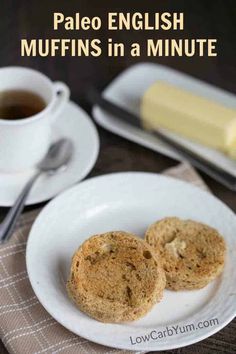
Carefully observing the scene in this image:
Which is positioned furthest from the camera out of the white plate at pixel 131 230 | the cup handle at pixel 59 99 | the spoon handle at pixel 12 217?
the cup handle at pixel 59 99

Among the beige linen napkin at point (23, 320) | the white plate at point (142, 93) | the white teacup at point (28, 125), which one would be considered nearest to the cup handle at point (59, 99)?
the white teacup at point (28, 125)

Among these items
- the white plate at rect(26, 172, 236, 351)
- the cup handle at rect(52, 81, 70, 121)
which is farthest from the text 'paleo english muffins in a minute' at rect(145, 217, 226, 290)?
the cup handle at rect(52, 81, 70, 121)

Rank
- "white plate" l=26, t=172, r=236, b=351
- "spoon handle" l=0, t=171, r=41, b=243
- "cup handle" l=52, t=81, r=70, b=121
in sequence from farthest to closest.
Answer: "cup handle" l=52, t=81, r=70, b=121 → "spoon handle" l=0, t=171, r=41, b=243 → "white plate" l=26, t=172, r=236, b=351

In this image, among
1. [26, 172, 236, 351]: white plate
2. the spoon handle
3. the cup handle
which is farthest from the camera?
the cup handle

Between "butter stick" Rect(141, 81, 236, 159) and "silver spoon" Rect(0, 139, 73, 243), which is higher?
"butter stick" Rect(141, 81, 236, 159)

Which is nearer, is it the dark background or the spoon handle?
the spoon handle

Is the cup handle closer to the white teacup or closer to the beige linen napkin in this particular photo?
the white teacup

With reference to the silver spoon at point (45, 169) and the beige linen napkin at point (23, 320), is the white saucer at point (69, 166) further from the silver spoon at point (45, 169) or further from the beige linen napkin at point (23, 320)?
the beige linen napkin at point (23, 320)
